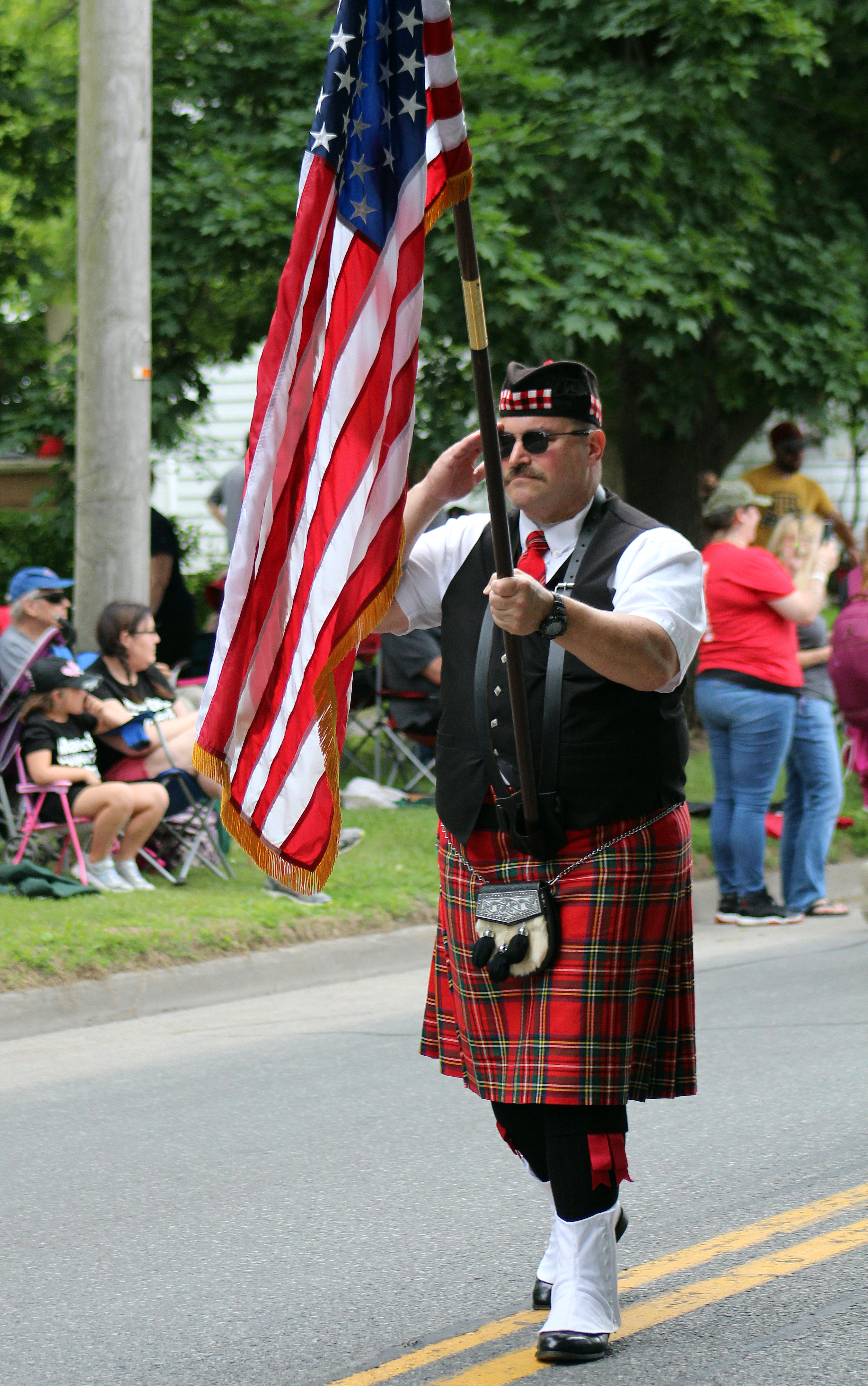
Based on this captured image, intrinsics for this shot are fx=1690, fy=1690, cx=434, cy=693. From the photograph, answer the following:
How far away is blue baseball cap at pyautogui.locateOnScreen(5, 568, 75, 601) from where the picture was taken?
934 cm

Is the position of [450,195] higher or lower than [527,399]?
higher

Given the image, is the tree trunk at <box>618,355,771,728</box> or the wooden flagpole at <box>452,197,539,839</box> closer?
the wooden flagpole at <box>452,197,539,839</box>

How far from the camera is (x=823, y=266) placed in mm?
12281

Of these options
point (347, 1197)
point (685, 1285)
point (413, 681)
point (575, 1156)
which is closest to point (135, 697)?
point (413, 681)

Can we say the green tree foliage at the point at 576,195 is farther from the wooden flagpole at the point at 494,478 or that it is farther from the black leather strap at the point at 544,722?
the wooden flagpole at the point at 494,478

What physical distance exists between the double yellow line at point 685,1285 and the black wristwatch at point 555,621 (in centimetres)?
155

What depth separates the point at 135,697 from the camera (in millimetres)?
9148

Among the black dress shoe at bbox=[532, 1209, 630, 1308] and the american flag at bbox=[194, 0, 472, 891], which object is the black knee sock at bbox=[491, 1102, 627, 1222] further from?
the american flag at bbox=[194, 0, 472, 891]

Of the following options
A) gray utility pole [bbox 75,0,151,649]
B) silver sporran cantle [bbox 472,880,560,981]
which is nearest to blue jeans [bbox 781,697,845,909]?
gray utility pole [bbox 75,0,151,649]

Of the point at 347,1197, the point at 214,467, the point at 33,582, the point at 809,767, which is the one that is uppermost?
the point at 214,467

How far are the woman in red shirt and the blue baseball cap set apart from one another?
357cm

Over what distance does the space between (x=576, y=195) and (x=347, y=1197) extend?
27.6 ft

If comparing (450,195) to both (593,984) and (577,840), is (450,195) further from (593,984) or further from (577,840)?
(593,984)

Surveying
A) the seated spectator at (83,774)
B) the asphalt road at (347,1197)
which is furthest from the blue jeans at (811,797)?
the seated spectator at (83,774)
